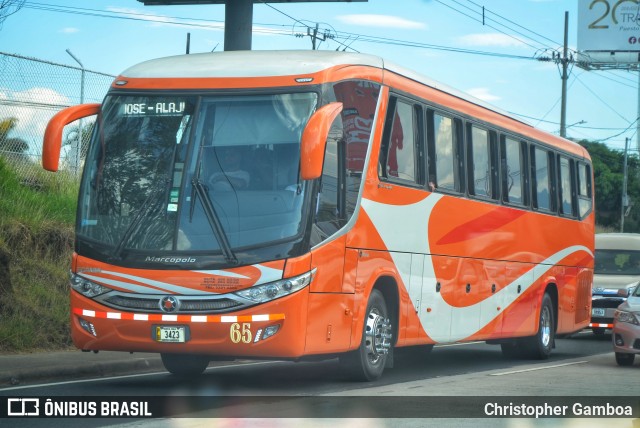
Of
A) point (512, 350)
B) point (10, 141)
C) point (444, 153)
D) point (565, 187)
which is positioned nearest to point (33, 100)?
point (10, 141)

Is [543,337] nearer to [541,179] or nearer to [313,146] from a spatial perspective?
[541,179]

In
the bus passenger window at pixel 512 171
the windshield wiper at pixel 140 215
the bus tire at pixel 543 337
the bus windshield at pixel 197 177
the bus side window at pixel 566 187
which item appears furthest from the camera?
the bus side window at pixel 566 187

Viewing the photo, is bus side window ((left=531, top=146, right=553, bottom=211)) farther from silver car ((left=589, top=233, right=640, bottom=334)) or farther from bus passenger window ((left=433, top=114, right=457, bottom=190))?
silver car ((left=589, top=233, right=640, bottom=334))

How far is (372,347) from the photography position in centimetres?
1366

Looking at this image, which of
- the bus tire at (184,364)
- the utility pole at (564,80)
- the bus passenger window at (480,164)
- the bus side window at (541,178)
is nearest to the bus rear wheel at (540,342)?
the bus side window at (541,178)

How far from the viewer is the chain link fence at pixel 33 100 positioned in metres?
21.1

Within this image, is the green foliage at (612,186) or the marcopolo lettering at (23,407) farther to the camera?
the green foliage at (612,186)

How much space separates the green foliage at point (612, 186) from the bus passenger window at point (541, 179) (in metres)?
65.9

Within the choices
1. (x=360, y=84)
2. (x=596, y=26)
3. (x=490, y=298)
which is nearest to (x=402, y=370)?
(x=490, y=298)

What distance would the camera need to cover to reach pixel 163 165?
1245cm

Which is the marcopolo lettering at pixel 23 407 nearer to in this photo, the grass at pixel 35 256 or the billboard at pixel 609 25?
the grass at pixel 35 256

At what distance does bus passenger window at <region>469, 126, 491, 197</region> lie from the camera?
56.0 ft

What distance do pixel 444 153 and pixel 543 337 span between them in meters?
5.83

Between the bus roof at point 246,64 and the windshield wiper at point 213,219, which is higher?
the bus roof at point 246,64
